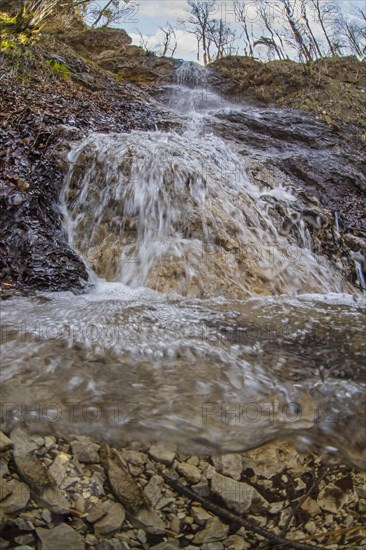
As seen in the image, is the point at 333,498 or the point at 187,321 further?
the point at 187,321

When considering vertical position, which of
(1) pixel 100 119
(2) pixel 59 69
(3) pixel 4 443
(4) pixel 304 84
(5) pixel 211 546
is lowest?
(5) pixel 211 546

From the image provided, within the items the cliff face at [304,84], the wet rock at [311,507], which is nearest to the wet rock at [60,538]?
the wet rock at [311,507]

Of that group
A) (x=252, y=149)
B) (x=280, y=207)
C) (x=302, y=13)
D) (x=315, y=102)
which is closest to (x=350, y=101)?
(x=315, y=102)

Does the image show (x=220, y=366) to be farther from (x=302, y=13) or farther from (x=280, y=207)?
(x=302, y=13)

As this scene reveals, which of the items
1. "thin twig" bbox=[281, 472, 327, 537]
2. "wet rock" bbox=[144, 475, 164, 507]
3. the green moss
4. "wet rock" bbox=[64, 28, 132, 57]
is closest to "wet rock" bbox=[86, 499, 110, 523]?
"wet rock" bbox=[144, 475, 164, 507]

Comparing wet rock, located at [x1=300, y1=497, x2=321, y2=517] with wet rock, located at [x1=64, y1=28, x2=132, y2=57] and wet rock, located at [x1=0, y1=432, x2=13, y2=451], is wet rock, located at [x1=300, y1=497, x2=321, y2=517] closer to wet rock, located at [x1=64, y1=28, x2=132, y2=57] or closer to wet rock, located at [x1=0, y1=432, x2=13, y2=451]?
wet rock, located at [x1=0, y1=432, x2=13, y2=451]

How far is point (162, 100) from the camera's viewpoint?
993 cm

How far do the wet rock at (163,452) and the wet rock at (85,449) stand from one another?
0.19m

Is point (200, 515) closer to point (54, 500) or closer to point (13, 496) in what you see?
point (54, 500)

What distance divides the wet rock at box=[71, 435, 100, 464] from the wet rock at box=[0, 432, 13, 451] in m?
0.21

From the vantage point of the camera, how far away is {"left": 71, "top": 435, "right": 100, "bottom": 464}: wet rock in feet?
4.54

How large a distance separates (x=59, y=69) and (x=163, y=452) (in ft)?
26.2

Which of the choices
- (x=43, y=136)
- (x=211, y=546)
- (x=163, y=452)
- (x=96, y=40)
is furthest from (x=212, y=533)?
(x=96, y=40)

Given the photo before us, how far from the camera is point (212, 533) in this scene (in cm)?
126
